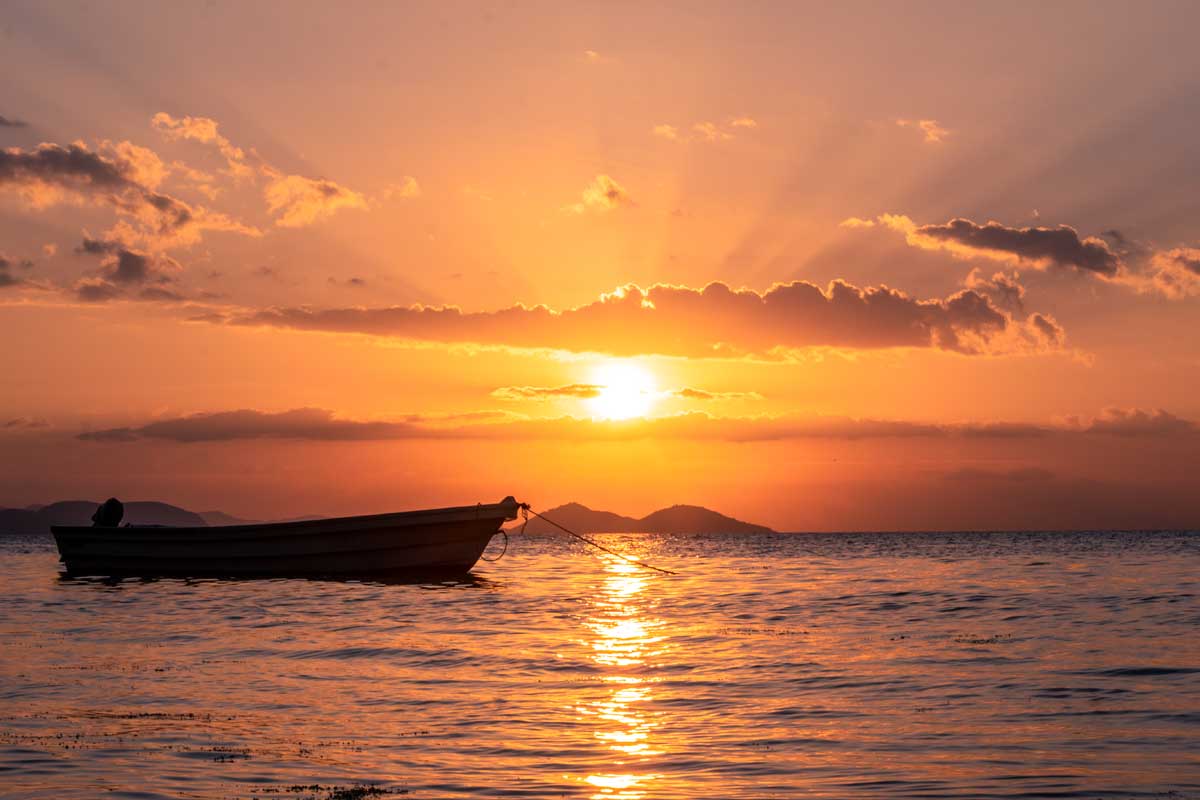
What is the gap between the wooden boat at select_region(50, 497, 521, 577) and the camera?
4894 cm

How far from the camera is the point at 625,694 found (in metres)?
18.4

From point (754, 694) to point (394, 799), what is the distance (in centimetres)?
857

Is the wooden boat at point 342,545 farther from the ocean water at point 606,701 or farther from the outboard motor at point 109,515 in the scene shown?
the ocean water at point 606,701

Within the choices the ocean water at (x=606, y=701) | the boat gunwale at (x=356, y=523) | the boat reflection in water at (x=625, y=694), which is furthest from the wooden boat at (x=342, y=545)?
the boat reflection in water at (x=625, y=694)

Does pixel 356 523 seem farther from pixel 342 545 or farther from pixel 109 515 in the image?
pixel 109 515

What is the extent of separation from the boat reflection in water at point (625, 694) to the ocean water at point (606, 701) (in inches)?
2.7

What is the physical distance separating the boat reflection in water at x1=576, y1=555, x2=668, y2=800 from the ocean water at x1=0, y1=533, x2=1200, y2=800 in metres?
0.07

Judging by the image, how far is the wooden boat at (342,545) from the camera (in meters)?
48.9

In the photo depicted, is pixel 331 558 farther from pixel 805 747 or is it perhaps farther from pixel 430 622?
pixel 805 747

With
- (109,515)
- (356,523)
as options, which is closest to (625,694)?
(356,523)

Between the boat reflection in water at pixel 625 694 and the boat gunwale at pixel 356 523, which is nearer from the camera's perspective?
the boat reflection in water at pixel 625 694

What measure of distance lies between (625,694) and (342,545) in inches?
1305

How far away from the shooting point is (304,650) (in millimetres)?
24812

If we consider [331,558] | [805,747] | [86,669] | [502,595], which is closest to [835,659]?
[805,747]
